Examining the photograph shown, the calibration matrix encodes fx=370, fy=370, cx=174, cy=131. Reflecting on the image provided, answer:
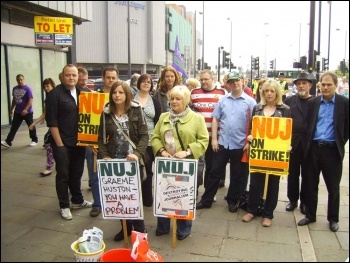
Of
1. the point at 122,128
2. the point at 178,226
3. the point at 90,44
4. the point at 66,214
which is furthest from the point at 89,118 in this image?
the point at 90,44

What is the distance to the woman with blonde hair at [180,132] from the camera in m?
3.99

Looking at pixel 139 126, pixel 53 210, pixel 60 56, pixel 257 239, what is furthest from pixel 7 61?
pixel 257 239

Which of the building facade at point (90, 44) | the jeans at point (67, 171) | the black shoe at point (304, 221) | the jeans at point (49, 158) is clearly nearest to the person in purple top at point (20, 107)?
the building facade at point (90, 44)

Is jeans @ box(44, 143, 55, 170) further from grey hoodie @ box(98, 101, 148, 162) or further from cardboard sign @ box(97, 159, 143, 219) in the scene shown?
cardboard sign @ box(97, 159, 143, 219)

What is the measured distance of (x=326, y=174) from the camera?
14.7 feet

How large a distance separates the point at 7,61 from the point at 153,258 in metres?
10.5

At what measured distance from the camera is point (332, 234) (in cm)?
438

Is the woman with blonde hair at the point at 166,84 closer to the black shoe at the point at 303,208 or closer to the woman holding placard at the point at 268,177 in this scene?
the woman holding placard at the point at 268,177

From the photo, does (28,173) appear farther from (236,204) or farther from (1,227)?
(1,227)

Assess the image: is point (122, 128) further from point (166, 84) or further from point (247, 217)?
point (247, 217)

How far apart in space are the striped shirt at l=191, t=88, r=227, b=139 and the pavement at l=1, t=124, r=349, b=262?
1333 millimetres

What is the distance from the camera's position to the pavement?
374 cm

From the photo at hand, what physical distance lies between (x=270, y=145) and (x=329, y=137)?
2.33 feet

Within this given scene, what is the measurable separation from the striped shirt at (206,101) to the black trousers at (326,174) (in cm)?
150
